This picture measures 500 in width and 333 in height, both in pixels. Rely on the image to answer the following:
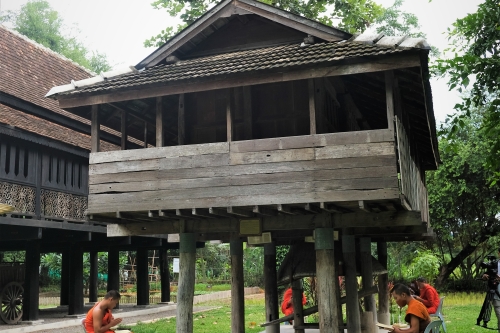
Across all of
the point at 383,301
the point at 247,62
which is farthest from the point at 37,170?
the point at 383,301

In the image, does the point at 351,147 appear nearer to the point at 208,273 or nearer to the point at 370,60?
the point at 370,60

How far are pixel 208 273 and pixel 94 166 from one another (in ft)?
107

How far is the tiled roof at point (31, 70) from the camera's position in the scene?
17.8 m

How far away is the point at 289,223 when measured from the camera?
11.4 meters

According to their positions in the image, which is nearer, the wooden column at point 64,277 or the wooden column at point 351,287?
the wooden column at point 351,287

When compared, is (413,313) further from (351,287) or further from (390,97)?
(351,287)

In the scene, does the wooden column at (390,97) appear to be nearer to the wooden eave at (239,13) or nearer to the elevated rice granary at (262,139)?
the elevated rice granary at (262,139)

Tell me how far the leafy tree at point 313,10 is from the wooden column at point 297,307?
1123cm

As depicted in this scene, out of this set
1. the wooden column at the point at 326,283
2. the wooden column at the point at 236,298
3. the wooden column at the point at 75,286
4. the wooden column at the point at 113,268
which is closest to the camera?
the wooden column at the point at 326,283

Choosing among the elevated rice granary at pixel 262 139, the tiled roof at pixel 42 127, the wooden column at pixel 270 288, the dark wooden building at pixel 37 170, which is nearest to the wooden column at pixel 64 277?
the dark wooden building at pixel 37 170

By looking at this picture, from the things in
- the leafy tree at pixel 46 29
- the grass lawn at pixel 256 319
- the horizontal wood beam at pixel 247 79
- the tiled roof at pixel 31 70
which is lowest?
the grass lawn at pixel 256 319

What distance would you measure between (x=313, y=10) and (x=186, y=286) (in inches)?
536

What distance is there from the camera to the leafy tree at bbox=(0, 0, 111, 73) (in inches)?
1542

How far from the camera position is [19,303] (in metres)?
19.0
